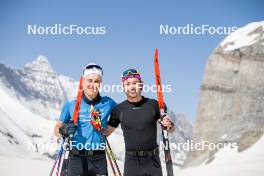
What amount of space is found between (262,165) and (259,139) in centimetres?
2157

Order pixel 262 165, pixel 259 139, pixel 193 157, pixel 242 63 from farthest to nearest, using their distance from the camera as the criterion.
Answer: pixel 242 63
pixel 193 157
pixel 259 139
pixel 262 165

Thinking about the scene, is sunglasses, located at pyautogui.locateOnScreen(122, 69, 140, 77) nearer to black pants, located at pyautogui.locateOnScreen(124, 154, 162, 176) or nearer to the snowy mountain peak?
black pants, located at pyautogui.locateOnScreen(124, 154, 162, 176)

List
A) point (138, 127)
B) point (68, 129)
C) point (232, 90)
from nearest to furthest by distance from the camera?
point (68, 129), point (138, 127), point (232, 90)

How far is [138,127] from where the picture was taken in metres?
8.00

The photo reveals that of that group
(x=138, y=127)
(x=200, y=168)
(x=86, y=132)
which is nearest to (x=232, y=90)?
(x=200, y=168)

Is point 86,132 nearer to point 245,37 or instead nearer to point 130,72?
point 130,72

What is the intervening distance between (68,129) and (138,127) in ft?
4.22

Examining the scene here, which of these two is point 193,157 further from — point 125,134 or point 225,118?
point 125,134

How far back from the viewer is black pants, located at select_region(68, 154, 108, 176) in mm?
7816

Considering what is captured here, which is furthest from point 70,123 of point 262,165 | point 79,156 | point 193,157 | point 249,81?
point 249,81

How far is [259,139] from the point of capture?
1602 inches

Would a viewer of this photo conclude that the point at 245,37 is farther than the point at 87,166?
Yes

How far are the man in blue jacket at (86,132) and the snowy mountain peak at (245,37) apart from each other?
54.0m

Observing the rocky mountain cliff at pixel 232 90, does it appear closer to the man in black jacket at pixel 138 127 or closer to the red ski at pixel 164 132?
the red ski at pixel 164 132
